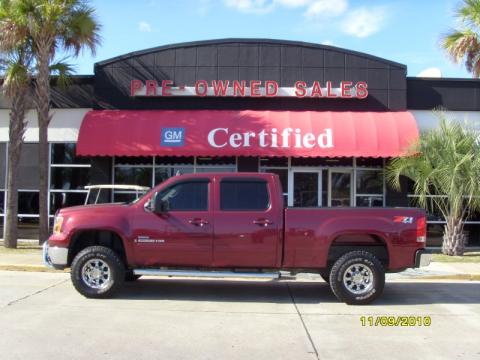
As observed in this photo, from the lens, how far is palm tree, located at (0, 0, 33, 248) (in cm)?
1476

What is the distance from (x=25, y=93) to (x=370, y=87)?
10.3 meters

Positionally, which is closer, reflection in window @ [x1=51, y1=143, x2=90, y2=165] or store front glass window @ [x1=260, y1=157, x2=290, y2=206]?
store front glass window @ [x1=260, y1=157, x2=290, y2=206]

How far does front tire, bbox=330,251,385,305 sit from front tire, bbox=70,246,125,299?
3.40 metres

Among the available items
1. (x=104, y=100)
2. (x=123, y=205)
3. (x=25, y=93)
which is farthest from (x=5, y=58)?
(x=123, y=205)

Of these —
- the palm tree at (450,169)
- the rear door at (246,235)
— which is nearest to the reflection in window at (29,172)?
the rear door at (246,235)

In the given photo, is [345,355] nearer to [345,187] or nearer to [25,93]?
[345,187]

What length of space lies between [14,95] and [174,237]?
9205mm

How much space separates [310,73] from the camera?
16.8 m

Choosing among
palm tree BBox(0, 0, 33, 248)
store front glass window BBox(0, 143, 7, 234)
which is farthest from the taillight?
store front glass window BBox(0, 143, 7, 234)

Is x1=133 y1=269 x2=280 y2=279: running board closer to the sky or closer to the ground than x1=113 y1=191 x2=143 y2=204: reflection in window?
closer to the ground

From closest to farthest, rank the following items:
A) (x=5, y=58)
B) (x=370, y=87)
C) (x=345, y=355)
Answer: (x=345, y=355) → (x=5, y=58) → (x=370, y=87)

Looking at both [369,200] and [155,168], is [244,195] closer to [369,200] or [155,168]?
[155,168]

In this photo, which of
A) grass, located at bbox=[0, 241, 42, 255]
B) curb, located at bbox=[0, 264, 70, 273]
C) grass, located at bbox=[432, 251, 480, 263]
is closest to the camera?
curb, located at bbox=[0, 264, 70, 273]
